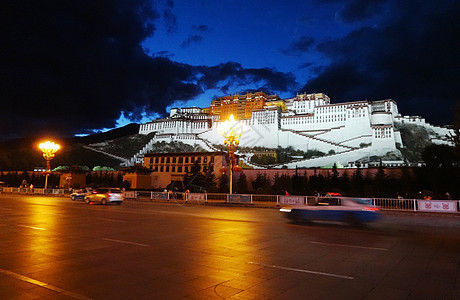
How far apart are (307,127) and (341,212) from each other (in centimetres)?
10247

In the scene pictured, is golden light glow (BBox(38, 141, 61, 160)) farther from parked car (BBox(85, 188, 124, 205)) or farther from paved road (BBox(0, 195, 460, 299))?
paved road (BBox(0, 195, 460, 299))

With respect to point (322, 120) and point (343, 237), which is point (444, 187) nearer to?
point (343, 237)

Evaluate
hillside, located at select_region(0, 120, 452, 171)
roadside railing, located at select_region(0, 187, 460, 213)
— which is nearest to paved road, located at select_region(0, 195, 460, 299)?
roadside railing, located at select_region(0, 187, 460, 213)

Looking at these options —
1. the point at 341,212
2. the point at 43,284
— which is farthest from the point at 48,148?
the point at 43,284

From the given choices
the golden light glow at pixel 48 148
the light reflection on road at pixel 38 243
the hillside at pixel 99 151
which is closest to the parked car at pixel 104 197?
the light reflection on road at pixel 38 243

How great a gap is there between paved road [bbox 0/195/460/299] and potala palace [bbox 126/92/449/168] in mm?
79876

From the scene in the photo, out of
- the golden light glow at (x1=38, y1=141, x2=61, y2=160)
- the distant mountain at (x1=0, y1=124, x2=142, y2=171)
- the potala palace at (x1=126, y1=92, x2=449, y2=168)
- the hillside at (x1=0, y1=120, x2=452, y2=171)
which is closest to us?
the golden light glow at (x1=38, y1=141, x2=61, y2=160)

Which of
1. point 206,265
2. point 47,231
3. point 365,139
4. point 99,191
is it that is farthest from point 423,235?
point 365,139

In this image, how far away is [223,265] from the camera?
260 inches

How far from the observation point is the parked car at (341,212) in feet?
44.4

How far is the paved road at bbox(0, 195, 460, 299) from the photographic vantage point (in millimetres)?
4863

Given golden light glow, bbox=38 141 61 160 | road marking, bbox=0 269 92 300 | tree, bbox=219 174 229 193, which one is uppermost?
golden light glow, bbox=38 141 61 160

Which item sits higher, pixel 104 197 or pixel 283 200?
pixel 104 197

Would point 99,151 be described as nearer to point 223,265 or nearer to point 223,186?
point 223,186
